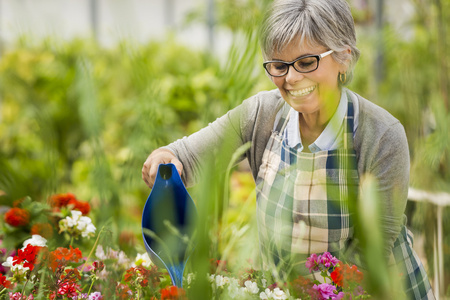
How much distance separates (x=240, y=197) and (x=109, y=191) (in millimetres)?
1734

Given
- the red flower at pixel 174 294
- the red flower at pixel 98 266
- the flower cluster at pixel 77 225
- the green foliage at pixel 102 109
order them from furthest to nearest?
the flower cluster at pixel 77 225, the red flower at pixel 98 266, the red flower at pixel 174 294, the green foliage at pixel 102 109

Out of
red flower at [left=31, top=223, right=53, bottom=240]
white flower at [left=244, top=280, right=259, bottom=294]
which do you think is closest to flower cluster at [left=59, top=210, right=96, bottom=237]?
red flower at [left=31, top=223, right=53, bottom=240]

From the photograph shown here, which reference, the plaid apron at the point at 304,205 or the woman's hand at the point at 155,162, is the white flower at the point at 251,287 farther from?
the woman's hand at the point at 155,162

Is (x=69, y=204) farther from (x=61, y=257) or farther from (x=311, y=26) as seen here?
(x=311, y=26)

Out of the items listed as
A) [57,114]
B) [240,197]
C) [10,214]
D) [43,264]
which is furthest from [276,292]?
[57,114]

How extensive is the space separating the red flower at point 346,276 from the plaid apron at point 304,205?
0.07m

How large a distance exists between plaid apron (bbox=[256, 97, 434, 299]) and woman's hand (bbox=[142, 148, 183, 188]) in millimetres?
159

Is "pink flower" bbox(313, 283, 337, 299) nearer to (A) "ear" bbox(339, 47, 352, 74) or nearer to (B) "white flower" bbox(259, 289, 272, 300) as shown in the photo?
(B) "white flower" bbox(259, 289, 272, 300)

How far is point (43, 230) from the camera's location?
2.76ft

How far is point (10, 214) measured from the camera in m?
0.87

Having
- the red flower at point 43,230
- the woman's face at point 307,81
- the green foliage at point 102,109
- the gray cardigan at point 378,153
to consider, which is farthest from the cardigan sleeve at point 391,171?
the red flower at point 43,230

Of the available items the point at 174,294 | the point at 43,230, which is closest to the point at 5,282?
the point at 43,230

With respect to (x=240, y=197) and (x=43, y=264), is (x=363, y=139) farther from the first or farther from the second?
(x=240, y=197)

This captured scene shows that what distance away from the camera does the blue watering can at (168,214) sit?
62cm
